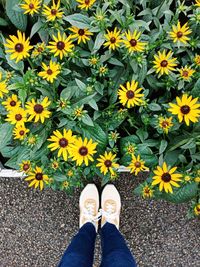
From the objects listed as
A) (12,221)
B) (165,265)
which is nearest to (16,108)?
(12,221)

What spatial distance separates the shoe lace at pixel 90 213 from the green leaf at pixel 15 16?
682 millimetres

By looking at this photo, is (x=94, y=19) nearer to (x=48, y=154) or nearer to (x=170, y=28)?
(x=170, y=28)

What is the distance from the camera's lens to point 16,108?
3.53 feet

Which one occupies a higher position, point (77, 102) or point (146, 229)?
point (77, 102)

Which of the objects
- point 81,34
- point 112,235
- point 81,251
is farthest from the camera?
point 112,235

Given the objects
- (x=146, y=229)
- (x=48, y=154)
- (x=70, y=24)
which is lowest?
(x=146, y=229)

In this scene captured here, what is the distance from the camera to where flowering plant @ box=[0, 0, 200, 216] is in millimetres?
1084

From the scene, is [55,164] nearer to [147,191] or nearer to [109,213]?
[147,191]

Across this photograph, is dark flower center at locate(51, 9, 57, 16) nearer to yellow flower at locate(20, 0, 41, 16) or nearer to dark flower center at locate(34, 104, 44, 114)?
yellow flower at locate(20, 0, 41, 16)

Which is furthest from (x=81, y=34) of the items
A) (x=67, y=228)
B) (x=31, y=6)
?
(x=67, y=228)

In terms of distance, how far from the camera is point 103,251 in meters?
1.29

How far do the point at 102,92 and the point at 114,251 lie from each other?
0.47 meters

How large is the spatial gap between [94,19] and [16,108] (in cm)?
31

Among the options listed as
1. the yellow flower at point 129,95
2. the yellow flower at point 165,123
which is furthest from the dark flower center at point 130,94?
the yellow flower at point 165,123
